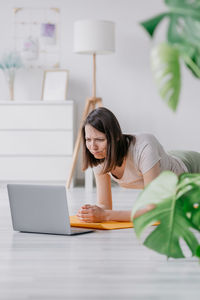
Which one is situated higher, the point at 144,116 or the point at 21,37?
the point at 21,37

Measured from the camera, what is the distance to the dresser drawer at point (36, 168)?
6.33m

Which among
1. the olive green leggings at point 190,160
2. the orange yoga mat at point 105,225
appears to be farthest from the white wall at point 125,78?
the orange yoga mat at point 105,225

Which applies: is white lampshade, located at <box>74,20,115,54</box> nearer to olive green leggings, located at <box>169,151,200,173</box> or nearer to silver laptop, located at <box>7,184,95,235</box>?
olive green leggings, located at <box>169,151,200,173</box>

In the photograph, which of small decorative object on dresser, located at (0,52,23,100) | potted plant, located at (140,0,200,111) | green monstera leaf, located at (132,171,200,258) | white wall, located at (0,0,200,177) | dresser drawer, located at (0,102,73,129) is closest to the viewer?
potted plant, located at (140,0,200,111)

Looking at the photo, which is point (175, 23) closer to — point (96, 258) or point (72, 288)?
point (72, 288)

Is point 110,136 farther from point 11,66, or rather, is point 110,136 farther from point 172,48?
point 11,66

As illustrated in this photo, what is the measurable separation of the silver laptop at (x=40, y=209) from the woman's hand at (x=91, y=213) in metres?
0.08

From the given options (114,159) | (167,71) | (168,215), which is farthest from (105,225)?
(167,71)

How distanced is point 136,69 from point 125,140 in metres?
3.75

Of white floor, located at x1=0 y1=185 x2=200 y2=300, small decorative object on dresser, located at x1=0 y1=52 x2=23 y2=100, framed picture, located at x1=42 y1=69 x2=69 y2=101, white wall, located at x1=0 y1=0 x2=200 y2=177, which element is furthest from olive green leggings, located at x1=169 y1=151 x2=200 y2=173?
small decorative object on dresser, located at x1=0 y1=52 x2=23 y2=100

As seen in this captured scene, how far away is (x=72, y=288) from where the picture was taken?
1.87 m

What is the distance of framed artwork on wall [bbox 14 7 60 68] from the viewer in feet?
22.0

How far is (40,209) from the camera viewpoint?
9.29 feet

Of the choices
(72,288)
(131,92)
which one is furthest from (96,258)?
(131,92)
